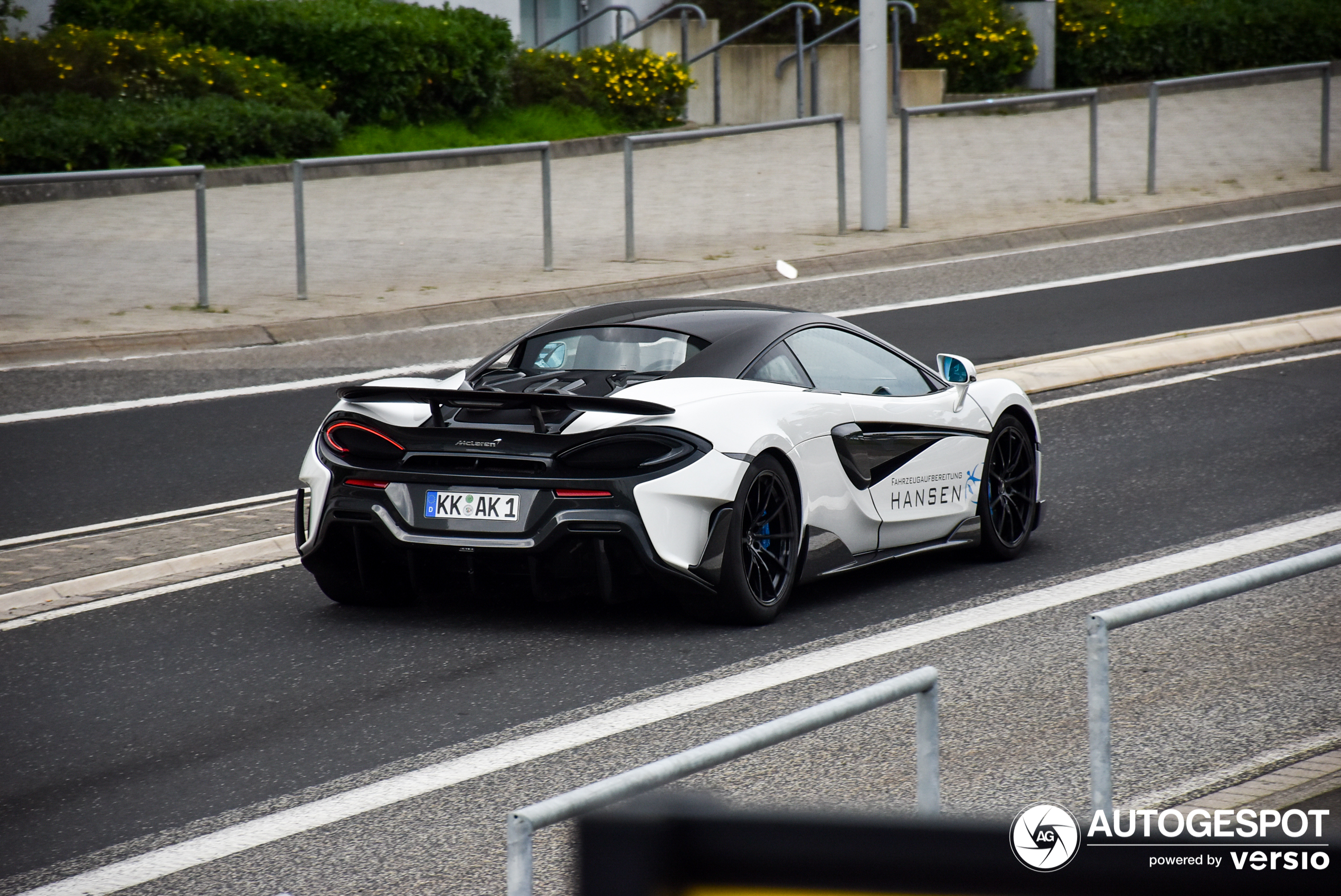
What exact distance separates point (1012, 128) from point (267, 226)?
29.2 feet

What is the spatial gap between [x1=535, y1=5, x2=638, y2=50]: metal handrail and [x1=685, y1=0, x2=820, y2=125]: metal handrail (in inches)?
58.2

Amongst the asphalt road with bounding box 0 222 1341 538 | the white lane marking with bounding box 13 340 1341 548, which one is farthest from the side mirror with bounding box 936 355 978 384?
the asphalt road with bounding box 0 222 1341 538

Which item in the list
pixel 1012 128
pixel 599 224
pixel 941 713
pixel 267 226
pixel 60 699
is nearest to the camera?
pixel 941 713

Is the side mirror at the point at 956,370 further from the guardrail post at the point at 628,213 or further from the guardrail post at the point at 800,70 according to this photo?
the guardrail post at the point at 800,70

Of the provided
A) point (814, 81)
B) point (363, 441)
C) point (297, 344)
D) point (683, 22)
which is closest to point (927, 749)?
point (363, 441)

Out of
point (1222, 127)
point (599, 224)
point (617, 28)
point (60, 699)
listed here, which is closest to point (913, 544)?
point (60, 699)

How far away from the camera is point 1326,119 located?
75.3ft

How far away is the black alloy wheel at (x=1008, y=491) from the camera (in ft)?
28.5

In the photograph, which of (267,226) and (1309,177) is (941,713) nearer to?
(267,226)

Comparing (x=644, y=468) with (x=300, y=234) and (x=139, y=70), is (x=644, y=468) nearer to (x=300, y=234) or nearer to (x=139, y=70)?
(x=300, y=234)

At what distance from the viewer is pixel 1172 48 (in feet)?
108

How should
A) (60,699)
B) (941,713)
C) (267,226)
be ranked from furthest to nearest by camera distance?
(267,226) → (60,699) → (941,713)

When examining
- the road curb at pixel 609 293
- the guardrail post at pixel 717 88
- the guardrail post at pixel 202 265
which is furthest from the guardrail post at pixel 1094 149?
the guardrail post at pixel 717 88

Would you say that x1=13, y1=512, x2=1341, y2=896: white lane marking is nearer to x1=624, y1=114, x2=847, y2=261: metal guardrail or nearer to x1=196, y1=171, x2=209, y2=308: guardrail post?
x1=196, y1=171, x2=209, y2=308: guardrail post
